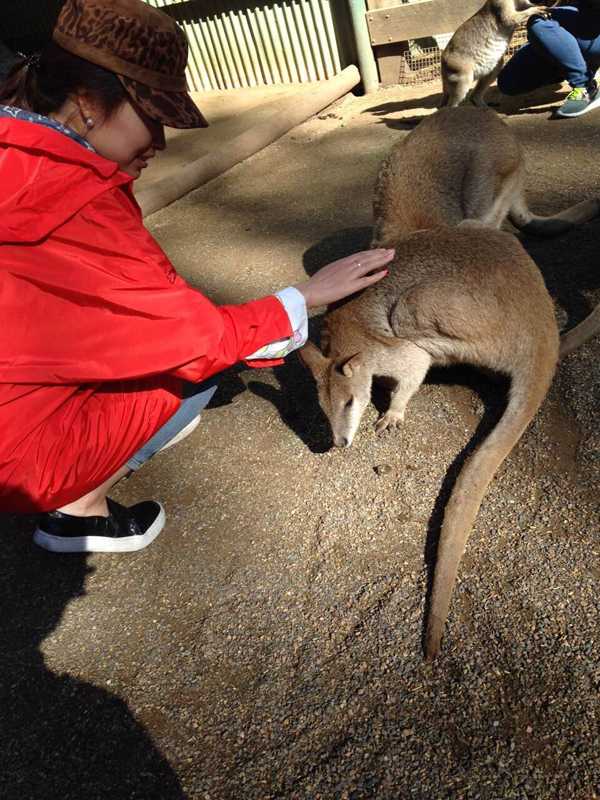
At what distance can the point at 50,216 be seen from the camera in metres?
1.44

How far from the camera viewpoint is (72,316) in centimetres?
151

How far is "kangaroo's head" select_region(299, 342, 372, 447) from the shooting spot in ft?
7.70

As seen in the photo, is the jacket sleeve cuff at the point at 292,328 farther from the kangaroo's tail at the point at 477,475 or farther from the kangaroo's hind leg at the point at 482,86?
the kangaroo's hind leg at the point at 482,86

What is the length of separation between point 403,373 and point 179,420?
3.01ft

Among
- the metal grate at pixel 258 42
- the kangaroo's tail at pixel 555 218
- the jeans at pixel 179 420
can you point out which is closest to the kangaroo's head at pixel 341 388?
the jeans at pixel 179 420

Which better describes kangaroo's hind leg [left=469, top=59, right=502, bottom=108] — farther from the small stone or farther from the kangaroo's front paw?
the small stone

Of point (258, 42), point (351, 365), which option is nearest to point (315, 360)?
point (351, 365)

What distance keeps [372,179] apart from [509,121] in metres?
1.34

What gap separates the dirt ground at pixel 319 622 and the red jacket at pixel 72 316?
510 mm

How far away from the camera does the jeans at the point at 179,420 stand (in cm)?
229

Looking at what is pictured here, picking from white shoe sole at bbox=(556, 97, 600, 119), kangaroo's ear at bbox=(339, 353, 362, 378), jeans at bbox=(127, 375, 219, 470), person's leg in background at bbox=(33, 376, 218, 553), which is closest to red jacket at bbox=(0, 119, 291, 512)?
person's leg in background at bbox=(33, 376, 218, 553)

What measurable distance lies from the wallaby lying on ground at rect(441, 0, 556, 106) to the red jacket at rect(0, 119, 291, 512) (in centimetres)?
416

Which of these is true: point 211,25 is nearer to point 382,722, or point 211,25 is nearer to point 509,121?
point 509,121

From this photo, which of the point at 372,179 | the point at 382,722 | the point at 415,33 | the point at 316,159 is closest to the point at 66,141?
the point at 382,722
